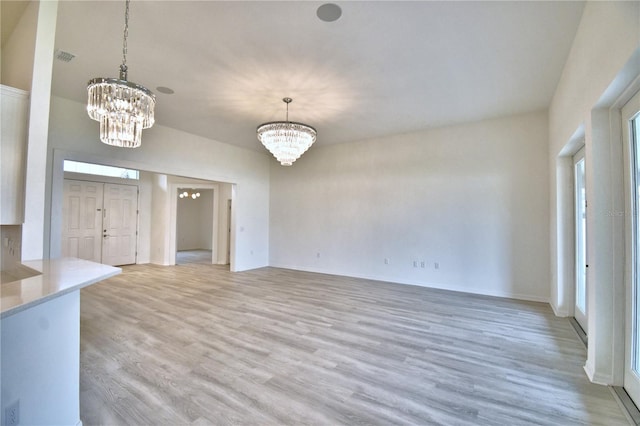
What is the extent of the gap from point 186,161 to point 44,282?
16.4 ft

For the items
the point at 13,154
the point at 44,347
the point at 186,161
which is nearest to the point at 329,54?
the point at 13,154

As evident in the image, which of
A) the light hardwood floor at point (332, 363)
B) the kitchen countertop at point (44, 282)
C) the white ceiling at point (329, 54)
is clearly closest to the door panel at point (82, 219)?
the light hardwood floor at point (332, 363)

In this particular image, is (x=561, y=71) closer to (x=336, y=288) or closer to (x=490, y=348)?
(x=490, y=348)

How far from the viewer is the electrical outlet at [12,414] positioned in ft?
4.43

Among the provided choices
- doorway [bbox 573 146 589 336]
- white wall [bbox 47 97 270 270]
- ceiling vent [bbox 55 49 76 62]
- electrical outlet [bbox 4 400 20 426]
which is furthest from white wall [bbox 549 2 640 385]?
white wall [bbox 47 97 270 270]

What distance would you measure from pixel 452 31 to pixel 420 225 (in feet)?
12.2

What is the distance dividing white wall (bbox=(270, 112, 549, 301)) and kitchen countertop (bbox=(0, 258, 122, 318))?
5241 mm

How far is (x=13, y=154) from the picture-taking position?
2293 millimetres

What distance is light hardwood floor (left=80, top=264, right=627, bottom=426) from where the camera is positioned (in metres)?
1.93

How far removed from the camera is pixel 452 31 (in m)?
2.71

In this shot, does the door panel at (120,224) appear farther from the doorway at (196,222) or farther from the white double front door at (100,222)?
the doorway at (196,222)

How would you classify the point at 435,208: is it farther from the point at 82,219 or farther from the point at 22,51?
the point at 82,219

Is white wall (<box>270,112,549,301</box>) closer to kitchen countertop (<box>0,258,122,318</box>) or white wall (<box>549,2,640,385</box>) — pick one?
white wall (<box>549,2,640,385</box>)

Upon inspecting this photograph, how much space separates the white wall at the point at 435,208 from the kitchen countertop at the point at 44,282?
524 centimetres
